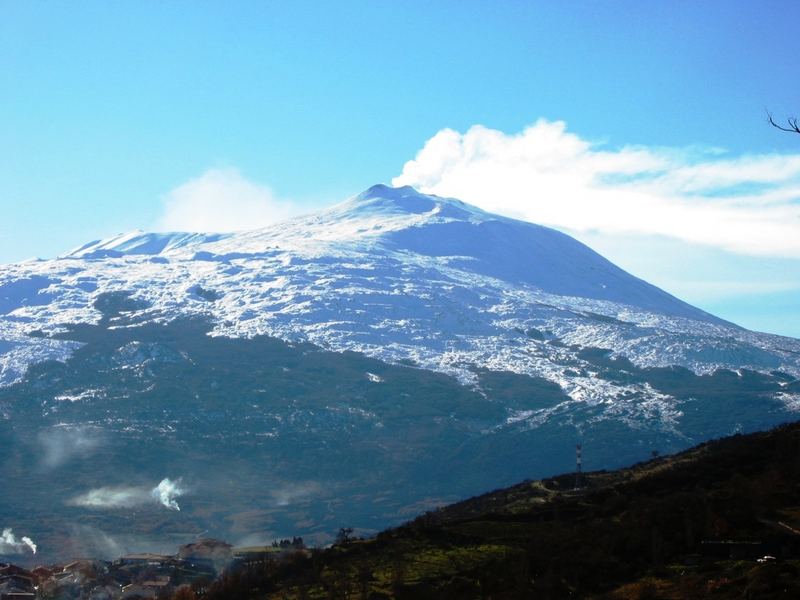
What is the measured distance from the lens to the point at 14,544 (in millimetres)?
110312

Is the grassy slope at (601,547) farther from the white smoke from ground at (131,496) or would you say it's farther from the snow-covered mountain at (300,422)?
the white smoke from ground at (131,496)

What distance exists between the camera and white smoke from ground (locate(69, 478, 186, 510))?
131 m

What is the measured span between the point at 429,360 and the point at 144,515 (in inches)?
2980

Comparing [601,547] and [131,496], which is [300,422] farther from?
[601,547]

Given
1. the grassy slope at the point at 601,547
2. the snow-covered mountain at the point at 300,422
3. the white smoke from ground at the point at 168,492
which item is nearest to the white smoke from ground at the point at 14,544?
the snow-covered mountain at the point at 300,422

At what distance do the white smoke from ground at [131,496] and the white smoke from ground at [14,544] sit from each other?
15.5 meters

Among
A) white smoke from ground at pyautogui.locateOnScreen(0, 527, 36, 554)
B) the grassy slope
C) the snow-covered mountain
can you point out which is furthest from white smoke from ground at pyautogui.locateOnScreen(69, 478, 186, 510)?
the grassy slope

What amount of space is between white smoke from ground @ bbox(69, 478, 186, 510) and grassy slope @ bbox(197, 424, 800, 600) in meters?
96.8

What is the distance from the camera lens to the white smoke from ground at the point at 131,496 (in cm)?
13088

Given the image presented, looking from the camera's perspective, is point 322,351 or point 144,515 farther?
point 322,351

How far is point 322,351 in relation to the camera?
19088cm

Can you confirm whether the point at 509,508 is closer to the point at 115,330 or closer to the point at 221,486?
the point at 221,486

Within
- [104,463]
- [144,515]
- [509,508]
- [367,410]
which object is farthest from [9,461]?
[509,508]

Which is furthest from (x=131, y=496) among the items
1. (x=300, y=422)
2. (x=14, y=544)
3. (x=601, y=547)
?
(x=601, y=547)
